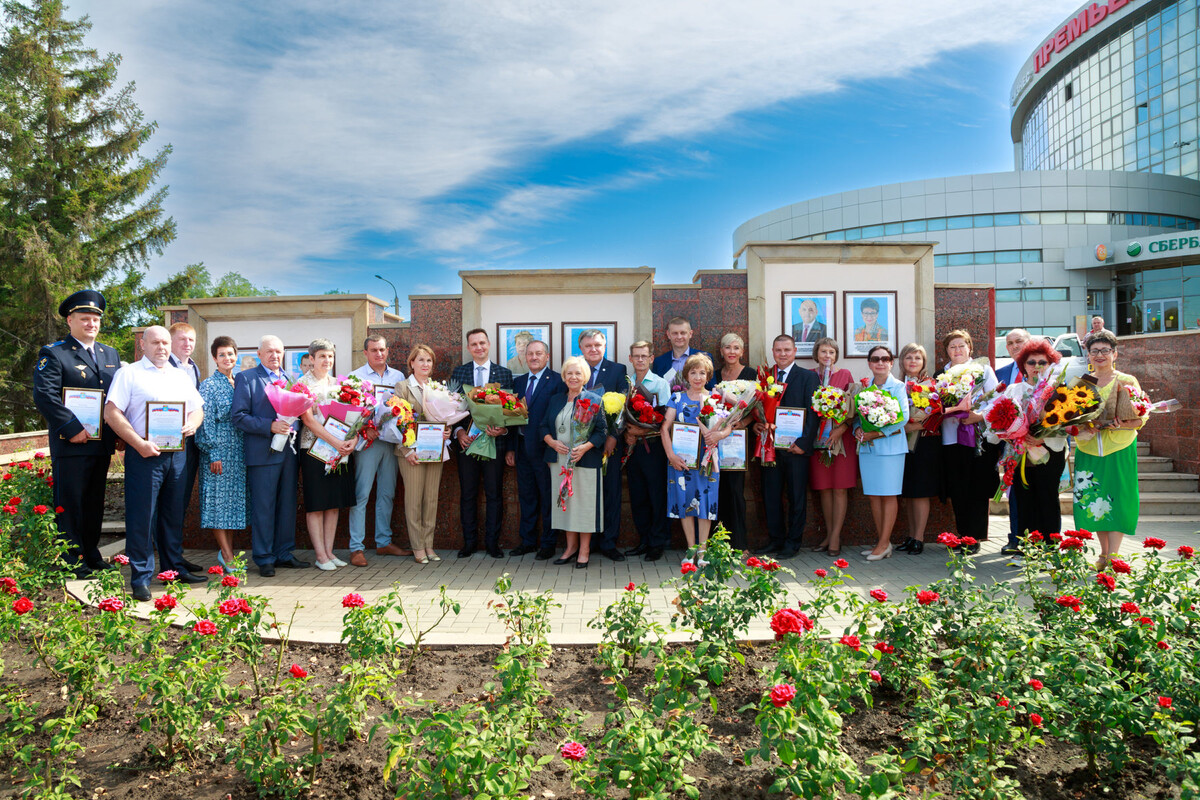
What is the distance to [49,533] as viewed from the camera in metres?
4.86

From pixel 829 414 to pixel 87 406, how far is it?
6.65m

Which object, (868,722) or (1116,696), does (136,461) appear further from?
(1116,696)

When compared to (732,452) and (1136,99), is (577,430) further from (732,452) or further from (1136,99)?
(1136,99)

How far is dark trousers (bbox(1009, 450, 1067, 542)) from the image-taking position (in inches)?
256

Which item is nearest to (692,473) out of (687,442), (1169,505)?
(687,442)

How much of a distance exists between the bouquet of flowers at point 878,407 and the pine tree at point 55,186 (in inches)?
957


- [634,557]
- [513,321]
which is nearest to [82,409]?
[513,321]

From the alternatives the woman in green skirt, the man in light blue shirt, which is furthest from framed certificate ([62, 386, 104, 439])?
the woman in green skirt

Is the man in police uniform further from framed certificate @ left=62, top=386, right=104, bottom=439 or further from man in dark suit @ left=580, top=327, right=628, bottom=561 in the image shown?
man in dark suit @ left=580, top=327, right=628, bottom=561

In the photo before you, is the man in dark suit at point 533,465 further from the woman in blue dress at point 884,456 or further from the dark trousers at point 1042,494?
the dark trousers at point 1042,494

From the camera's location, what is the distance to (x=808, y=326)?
779cm

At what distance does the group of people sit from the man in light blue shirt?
0.02 metres

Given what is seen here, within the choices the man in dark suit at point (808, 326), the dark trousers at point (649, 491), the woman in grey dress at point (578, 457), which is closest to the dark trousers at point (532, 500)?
the woman in grey dress at point (578, 457)

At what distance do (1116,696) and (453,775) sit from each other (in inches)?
100
